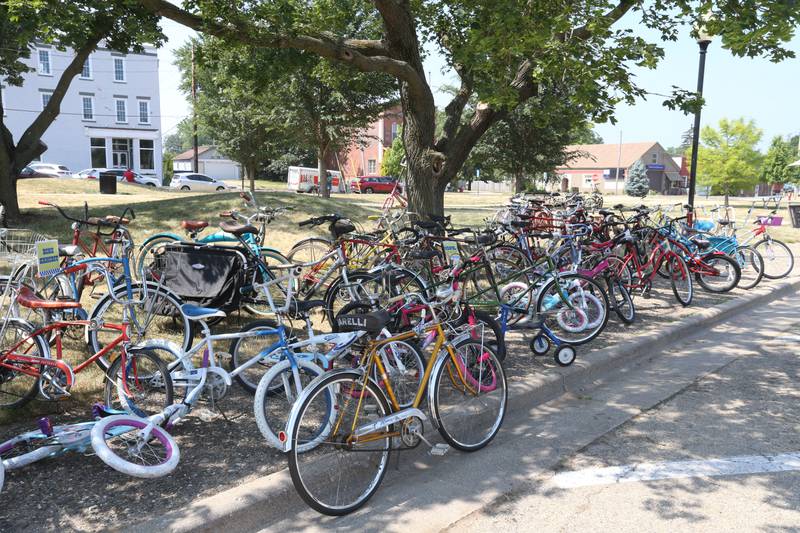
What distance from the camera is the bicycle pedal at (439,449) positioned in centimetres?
420

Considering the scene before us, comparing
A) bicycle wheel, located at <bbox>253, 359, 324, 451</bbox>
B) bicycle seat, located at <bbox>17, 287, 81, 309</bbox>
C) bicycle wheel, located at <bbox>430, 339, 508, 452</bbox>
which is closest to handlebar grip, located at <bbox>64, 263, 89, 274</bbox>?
bicycle seat, located at <bbox>17, 287, 81, 309</bbox>

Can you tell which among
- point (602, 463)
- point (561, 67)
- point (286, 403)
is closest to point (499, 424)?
point (602, 463)

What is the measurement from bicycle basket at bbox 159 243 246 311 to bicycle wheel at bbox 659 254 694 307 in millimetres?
5912

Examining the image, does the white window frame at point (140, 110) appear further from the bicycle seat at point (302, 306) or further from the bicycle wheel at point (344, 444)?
the bicycle wheel at point (344, 444)

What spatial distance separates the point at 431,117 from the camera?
30.5 feet

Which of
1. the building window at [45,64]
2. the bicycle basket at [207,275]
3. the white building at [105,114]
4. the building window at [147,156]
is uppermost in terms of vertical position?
the building window at [45,64]

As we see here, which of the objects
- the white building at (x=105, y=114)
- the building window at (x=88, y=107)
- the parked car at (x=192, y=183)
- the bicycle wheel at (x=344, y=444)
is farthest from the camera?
the building window at (x=88, y=107)

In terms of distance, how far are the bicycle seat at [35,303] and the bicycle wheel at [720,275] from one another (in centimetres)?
850

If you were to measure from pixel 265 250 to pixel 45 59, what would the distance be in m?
45.5

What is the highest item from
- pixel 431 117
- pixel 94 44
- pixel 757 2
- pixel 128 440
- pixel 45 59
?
pixel 45 59

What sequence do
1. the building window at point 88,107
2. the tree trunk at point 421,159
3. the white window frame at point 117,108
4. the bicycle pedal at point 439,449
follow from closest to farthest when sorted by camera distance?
1. the bicycle pedal at point 439,449
2. the tree trunk at point 421,159
3. the building window at point 88,107
4. the white window frame at point 117,108

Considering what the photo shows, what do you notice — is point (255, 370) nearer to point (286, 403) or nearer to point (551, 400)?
point (286, 403)

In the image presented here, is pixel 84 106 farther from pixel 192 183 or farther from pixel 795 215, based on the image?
pixel 795 215

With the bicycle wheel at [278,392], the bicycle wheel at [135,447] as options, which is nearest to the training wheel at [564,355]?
the bicycle wheel at [278,392]
